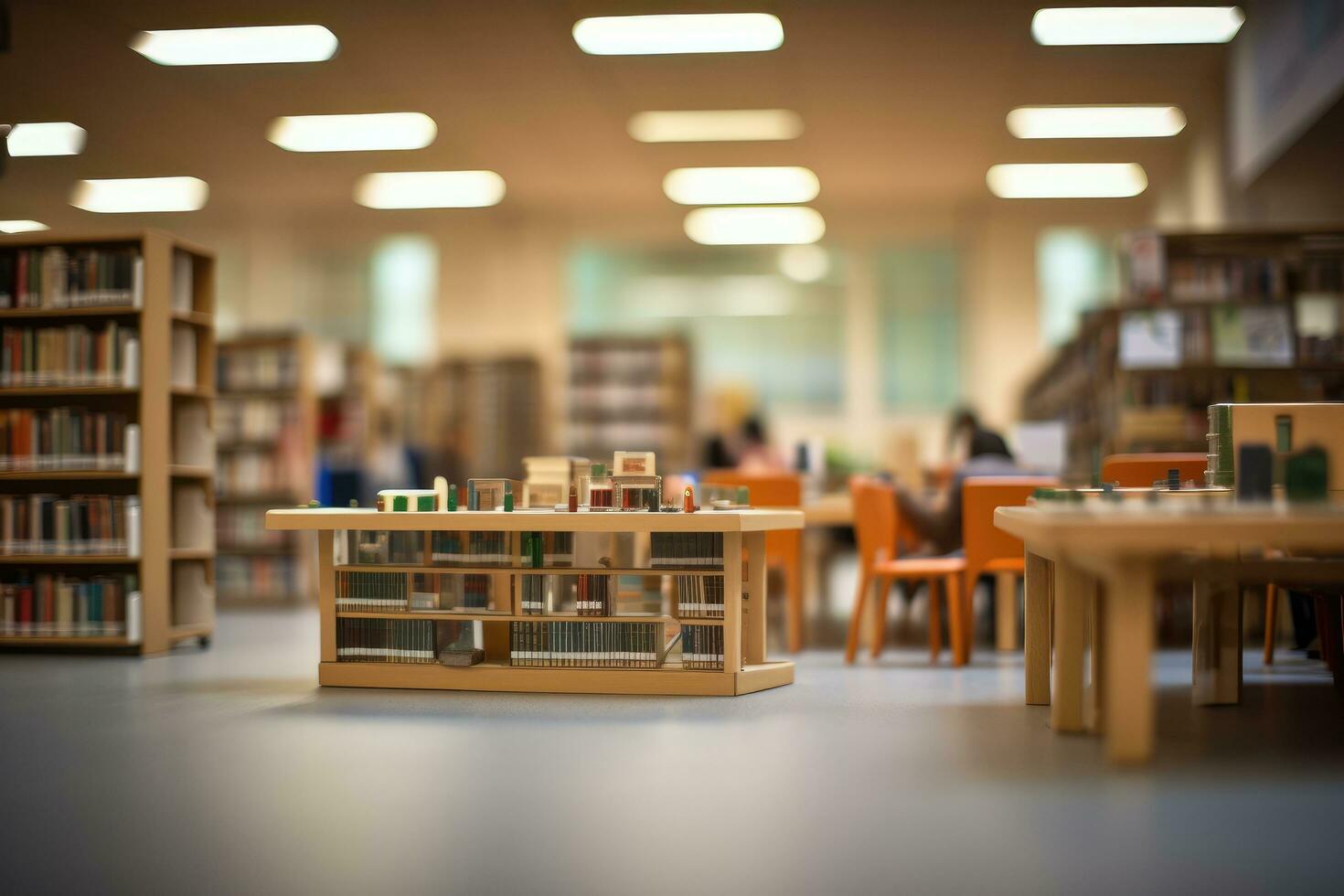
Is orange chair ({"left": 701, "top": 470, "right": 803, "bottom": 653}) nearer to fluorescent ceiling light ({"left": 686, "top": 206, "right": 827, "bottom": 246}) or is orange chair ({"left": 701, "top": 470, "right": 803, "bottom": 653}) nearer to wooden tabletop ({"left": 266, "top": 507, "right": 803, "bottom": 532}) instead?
wooden tabletop ({"left": 266, "top": 507, "right": 803, "bottom": 532})

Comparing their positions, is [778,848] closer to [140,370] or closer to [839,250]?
[140,370]

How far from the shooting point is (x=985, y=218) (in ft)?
43.2

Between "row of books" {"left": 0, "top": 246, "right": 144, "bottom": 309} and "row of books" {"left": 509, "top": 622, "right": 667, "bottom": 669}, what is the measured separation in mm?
2806

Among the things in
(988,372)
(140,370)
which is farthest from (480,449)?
(140,370)

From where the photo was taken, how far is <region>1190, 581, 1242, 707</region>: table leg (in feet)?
13.7

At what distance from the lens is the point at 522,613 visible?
459cm

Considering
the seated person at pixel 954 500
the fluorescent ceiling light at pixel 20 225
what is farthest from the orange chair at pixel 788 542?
the fluorescent ceiling light at pixel 20 225

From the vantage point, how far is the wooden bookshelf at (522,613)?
14.6 feet

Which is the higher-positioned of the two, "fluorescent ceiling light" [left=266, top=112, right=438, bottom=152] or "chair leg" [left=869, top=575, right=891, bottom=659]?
"fluorescent ceiling light" [left=266, top=112, right=438, bottom=152]

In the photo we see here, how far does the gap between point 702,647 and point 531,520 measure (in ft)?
2.65

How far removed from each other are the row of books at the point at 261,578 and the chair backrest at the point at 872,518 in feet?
15.6

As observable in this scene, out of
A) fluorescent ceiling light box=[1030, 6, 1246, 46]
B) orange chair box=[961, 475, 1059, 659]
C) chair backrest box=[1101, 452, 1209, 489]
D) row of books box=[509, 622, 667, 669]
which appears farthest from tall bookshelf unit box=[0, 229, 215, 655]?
fluorescent ceiling light box=[1030, 6, 1246, 46]

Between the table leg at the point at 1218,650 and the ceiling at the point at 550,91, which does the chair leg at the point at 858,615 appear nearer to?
the table leg at the point at 1218,650

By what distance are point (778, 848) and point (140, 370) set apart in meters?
4.47
